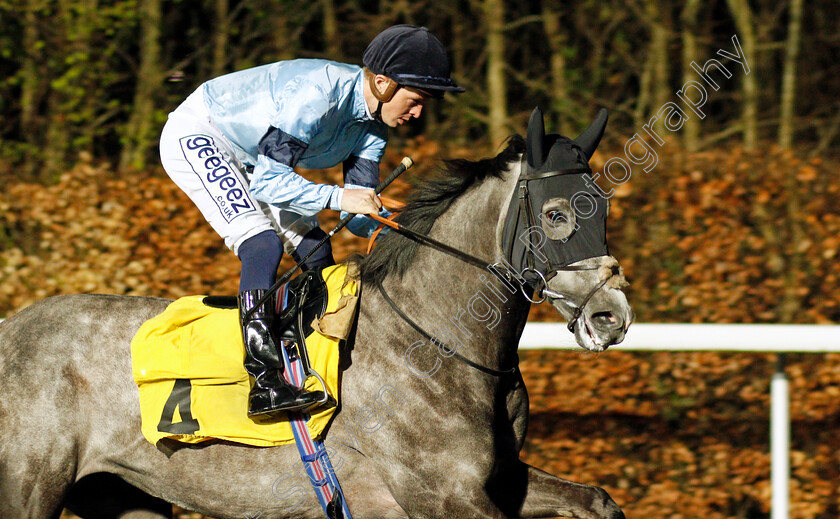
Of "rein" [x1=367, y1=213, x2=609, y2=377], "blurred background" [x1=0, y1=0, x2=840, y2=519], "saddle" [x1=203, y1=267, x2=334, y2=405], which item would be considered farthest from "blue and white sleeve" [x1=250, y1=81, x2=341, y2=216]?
"blurred background" [x1=0, y1=0, x2=840, y2=519]

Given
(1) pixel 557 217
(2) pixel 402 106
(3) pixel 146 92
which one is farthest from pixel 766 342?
(3) pixel 146 92

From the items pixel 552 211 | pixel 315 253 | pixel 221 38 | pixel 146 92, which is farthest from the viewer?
pixel 221 38

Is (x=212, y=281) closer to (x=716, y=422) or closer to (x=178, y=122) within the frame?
(x=178, y=122)

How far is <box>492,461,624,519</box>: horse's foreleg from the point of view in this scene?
300 cm

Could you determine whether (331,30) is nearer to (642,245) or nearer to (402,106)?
(642,245)

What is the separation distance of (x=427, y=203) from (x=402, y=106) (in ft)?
1.19

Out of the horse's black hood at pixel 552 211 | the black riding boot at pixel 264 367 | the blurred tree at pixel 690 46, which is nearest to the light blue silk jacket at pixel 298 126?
the black riding boot at pixel 264 367

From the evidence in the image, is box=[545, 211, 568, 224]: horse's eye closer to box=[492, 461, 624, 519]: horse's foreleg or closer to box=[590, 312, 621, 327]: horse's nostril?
box=[590, 312, 621, 327]: horse's nostril

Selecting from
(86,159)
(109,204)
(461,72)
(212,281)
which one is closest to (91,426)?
(212,281)

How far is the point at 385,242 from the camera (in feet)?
10.2

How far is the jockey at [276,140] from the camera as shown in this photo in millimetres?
2896

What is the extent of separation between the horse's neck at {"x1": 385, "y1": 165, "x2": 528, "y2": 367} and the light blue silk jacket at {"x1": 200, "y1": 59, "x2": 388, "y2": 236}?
1.31 feet

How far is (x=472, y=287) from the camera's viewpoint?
292cm

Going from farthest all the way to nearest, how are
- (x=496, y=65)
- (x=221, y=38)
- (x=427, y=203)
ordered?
1. (x=221, y=38)
2. (x=496, y=65)
3. (x=427, y=203)
